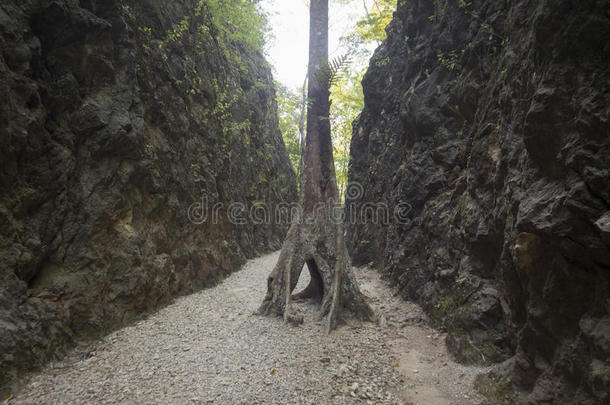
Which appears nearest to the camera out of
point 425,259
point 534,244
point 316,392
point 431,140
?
point 534,244

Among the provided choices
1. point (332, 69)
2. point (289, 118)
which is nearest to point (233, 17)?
point (332, 69)

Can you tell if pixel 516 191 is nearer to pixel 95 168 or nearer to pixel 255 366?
pixel 255 366

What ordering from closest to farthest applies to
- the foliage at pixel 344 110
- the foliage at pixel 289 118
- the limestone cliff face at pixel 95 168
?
1. the limestone cliff face at pixel 95 168
2. the foliage at pixel 344 110
3. the foliage at pixel 289 118

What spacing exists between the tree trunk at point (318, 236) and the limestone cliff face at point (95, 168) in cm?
241

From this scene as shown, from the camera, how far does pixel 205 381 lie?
3.52 metres

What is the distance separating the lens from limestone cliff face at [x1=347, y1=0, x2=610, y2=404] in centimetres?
235

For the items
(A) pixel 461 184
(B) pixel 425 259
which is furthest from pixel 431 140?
(B) pixel 425 259

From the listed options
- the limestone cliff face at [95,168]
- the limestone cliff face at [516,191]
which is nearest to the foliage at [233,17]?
the limestone cliff face at [95,168]

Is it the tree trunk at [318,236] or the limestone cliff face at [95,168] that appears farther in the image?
the tree trunk at [318,236]

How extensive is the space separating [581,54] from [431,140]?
4.16 meters

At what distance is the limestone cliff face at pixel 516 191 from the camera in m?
2.35

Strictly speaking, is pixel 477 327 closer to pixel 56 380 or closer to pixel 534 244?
pixel 534 244

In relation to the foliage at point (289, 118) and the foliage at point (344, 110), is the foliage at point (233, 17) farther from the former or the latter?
the foliage at point (289, 118)

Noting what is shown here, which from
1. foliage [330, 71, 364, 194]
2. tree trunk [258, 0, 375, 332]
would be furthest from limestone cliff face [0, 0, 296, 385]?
foliage [330, 71, 364, 194]
